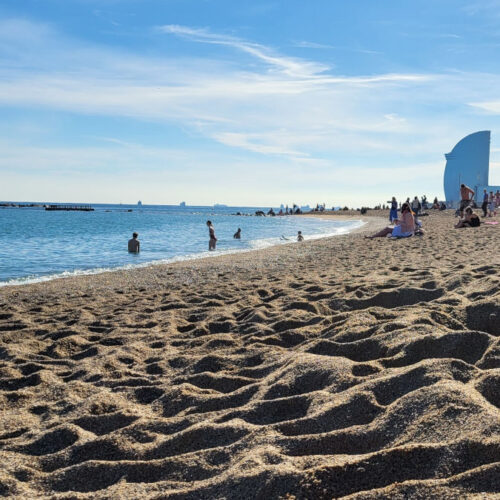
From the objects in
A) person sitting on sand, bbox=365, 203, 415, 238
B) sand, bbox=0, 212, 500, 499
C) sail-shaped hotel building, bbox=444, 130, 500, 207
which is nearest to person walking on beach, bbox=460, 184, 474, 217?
person sitting on sand, bbox=365, 203, 415, 238

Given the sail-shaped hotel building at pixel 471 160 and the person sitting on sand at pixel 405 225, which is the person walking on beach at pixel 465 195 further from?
the sail-shaped hotel building at pixel 471 160

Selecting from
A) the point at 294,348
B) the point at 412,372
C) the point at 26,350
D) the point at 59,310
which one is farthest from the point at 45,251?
the point at 412,372

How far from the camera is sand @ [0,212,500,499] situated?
2.10 m

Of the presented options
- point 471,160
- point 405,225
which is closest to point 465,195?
point 405,225

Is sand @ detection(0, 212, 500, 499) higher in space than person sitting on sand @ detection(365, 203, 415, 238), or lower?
lower

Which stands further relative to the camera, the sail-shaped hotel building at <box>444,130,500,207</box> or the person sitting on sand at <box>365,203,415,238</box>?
the sail-shaped hotel building at <box>444,130,500,207</box>

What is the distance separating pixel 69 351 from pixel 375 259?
721cm

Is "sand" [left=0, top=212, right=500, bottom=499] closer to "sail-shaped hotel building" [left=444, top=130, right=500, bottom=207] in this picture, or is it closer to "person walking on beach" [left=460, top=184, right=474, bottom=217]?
"person walking on beach" [left=460, top=184, right=474, bottom=217]

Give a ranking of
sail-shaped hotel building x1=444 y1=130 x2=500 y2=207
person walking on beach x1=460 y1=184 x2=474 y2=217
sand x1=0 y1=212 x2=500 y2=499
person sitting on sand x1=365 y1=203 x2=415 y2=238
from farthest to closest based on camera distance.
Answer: sail-shaped hotel building x1=444 y1=130 x2=500 y2=207 < person walking on beach x1=460 y1=184 x2=474 y2=217 < person sitting on sand x1=365 y1=203 x2=415 y2=238 < sand x1=0 y1=212 x2=500 y2=499

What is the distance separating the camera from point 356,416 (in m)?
2.67

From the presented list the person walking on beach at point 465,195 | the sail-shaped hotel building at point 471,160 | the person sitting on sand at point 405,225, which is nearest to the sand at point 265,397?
the person sitting on sand at point 405,225

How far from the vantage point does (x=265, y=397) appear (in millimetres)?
3170

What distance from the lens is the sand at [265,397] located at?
2098mm

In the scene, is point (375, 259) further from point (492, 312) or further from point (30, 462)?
point (30, 462)
